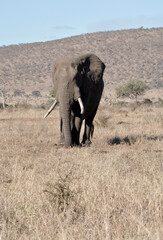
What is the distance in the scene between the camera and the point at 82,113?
33.9ft

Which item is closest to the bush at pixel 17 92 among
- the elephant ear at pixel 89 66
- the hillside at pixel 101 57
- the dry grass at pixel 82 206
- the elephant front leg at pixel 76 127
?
the hillside at pixel 101 57

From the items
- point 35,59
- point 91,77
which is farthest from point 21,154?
point 35,59

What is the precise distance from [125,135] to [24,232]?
10502mm

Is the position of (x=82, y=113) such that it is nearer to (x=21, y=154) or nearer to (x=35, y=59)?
(x=21, y=154)

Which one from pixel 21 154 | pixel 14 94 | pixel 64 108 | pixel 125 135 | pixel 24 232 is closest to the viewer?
pixel 24 232

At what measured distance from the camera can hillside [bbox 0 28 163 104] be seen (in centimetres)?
7194

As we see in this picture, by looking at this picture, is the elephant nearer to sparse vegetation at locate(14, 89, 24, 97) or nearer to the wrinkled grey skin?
the wrinkled grey skin

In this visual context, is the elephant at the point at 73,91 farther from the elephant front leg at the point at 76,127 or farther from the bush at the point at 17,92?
the bush at the point at 17,92

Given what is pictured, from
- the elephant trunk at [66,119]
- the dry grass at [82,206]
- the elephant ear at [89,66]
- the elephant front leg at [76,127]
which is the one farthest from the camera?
the elephant ear at [89,66]

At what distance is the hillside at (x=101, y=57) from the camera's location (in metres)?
71.9

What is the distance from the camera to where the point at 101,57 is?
80500mm

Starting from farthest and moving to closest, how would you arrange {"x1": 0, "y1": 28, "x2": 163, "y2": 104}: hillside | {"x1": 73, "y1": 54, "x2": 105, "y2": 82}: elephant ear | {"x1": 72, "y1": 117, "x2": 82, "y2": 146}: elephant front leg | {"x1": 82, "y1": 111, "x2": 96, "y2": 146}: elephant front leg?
{"x1": 0, "y1": 28, "x2": 163, "y2": 104}: hillside
{"x1": 82, "y1": 111, "x2": 96, "y2": 146}: elephant front leg
{"x1": 73, "y1": 54, "x2": 105, "y2": 82}: elephant ear
{"x1": 72, "y1": 117, "x2": 82, "y2": 146}: elephant front leg

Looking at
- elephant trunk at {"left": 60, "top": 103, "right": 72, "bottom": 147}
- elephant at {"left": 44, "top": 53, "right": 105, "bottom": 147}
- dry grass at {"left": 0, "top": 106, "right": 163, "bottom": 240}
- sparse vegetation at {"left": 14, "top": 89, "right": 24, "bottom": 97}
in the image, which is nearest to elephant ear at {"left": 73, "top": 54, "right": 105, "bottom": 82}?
elephant at {"left": 44, "top": 53, "right": 105, "bottom": 147}

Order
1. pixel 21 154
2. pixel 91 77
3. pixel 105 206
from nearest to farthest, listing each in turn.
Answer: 1. pixel 105 206
2. pixel 21 154
3. pixel 91 77
